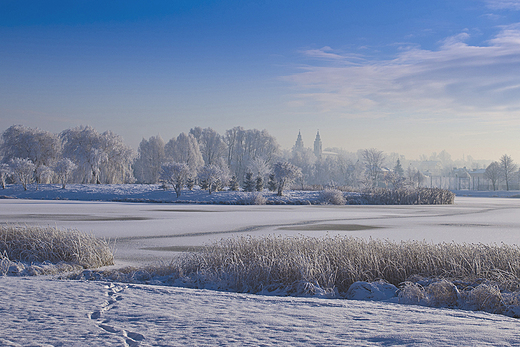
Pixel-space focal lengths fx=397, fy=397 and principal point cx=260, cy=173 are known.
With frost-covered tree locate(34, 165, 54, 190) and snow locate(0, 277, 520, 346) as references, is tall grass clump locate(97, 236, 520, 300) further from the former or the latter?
frost-covered tree locate(34, 165, 54, 190)

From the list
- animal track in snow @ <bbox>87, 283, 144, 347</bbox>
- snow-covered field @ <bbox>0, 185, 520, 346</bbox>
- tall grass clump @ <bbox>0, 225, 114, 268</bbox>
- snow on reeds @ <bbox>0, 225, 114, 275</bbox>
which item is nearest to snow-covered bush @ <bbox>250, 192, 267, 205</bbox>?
snow on reeds @ <bbox>0, 225, 114, 275</bbox>

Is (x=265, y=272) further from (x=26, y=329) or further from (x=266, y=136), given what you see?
(x=266, y=136)

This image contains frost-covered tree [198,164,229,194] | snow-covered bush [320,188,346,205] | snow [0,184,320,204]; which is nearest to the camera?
snow-covered bush [320,188,346,205]

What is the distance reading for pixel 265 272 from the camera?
652 centimetres

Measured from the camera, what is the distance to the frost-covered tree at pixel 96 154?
48.2m

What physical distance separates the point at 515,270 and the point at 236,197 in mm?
30776

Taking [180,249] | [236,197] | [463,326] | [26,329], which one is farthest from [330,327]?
[236,197]

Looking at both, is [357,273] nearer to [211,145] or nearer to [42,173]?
[42,173]

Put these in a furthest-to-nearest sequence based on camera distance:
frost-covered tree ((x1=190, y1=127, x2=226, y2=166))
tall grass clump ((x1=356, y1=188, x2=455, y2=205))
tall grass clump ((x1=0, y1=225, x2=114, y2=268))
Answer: frost-covered tree ((x1=190, y1=127, x2=226, y2=166)) < tall grass clump ((x1=356, y1=188, x2=455, y2=205)) < tall grass clump ((x1=0, y1=225, x2=114, y2=268))

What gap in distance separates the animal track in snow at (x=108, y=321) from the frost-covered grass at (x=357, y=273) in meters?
1.31

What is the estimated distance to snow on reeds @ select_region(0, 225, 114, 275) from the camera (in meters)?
7.47

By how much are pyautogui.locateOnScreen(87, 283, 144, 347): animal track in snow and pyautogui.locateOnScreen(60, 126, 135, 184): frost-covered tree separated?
4570cm

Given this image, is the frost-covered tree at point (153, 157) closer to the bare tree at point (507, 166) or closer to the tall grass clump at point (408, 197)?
the tall grass clump at point (408, 197)

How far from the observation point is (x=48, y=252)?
8.20 metres
